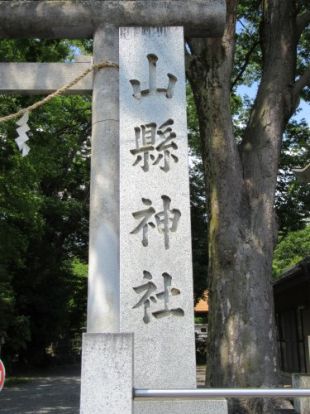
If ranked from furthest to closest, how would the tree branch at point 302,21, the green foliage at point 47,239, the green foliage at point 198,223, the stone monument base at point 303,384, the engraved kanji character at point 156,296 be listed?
1. the green foliage at point 198,223
2. the green foliage at point 47,239
3. the tree branch at point 302,21
4. the stone monument base at point 303,384
5. the engraved kanji character at point 156,296

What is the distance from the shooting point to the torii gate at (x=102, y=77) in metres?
4.32

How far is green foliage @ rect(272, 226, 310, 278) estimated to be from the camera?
1156 inches

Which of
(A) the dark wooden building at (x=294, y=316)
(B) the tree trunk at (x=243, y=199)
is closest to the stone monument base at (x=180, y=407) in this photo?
(B) the tree trunk at (x=243, y=199)

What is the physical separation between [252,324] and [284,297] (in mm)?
12828

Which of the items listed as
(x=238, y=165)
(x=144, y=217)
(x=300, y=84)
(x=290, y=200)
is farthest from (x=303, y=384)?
(x=290, y=200)

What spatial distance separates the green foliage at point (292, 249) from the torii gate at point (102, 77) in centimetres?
2562

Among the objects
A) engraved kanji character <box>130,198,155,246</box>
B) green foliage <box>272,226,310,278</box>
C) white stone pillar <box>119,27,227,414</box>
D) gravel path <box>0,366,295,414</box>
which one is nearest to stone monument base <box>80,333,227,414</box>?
white stone pillar <box>119,27,227,414</box>

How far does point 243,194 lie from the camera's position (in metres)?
8.15

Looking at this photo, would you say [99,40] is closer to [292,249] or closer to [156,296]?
[156,296]

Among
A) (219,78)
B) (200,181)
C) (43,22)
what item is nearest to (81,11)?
(43,22)

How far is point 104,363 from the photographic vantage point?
3070 millimetres

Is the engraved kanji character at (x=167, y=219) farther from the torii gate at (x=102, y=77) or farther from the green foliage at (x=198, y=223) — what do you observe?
the green foliage at (x=198, y=223)

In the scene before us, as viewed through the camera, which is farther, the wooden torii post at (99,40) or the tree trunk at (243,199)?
the tree trunk at (243,199)

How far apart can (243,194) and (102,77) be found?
3.92 meters
